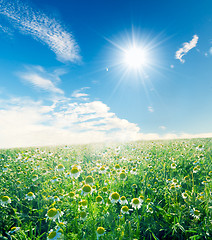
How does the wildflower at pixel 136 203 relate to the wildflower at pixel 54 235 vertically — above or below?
above

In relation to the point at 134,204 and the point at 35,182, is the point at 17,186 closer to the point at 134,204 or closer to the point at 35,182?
the point at 35,182

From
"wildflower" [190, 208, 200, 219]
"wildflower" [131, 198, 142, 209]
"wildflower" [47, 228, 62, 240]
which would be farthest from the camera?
"wildflower" [131, 198, 142, 209]

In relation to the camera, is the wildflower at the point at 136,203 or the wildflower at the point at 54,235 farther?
the wildflower at the point at 136,203

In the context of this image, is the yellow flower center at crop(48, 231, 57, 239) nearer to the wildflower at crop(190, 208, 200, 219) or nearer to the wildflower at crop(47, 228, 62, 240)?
the wildflower at crop(47, 228, 62, 240)

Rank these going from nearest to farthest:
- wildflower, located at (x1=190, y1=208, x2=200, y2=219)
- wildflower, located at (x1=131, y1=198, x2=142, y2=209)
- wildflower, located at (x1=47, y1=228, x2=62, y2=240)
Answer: wildflower, located at (x1=47, y1=228, x2=62, y2=240), wildflower, located at (x1=190, y1=208, x2=200, y2=219), wildflower, located at (x1=131, y1=198, x2=142, y2=209)

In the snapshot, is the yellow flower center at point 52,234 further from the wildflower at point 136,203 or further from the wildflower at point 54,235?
the wildflower at point 136,203

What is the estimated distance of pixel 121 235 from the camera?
2.53m

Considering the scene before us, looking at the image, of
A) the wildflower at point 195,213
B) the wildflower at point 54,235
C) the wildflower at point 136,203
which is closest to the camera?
the wildflower at point 54,235

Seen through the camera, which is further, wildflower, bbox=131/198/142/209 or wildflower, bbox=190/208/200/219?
wildflower, bbox=131/198/142/209

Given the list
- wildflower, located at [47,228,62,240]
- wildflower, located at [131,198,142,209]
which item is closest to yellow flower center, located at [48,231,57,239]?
wildflower, located at [47,228,62,240]

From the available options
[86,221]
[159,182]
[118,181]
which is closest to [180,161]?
[159,182]

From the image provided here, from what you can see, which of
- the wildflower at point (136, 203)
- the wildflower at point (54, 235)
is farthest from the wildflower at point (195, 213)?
the wildflower at point (54, 235)

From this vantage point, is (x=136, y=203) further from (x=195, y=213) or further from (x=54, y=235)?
(x=54, y=235)

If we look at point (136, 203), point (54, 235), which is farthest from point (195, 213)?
point (54, 235)
